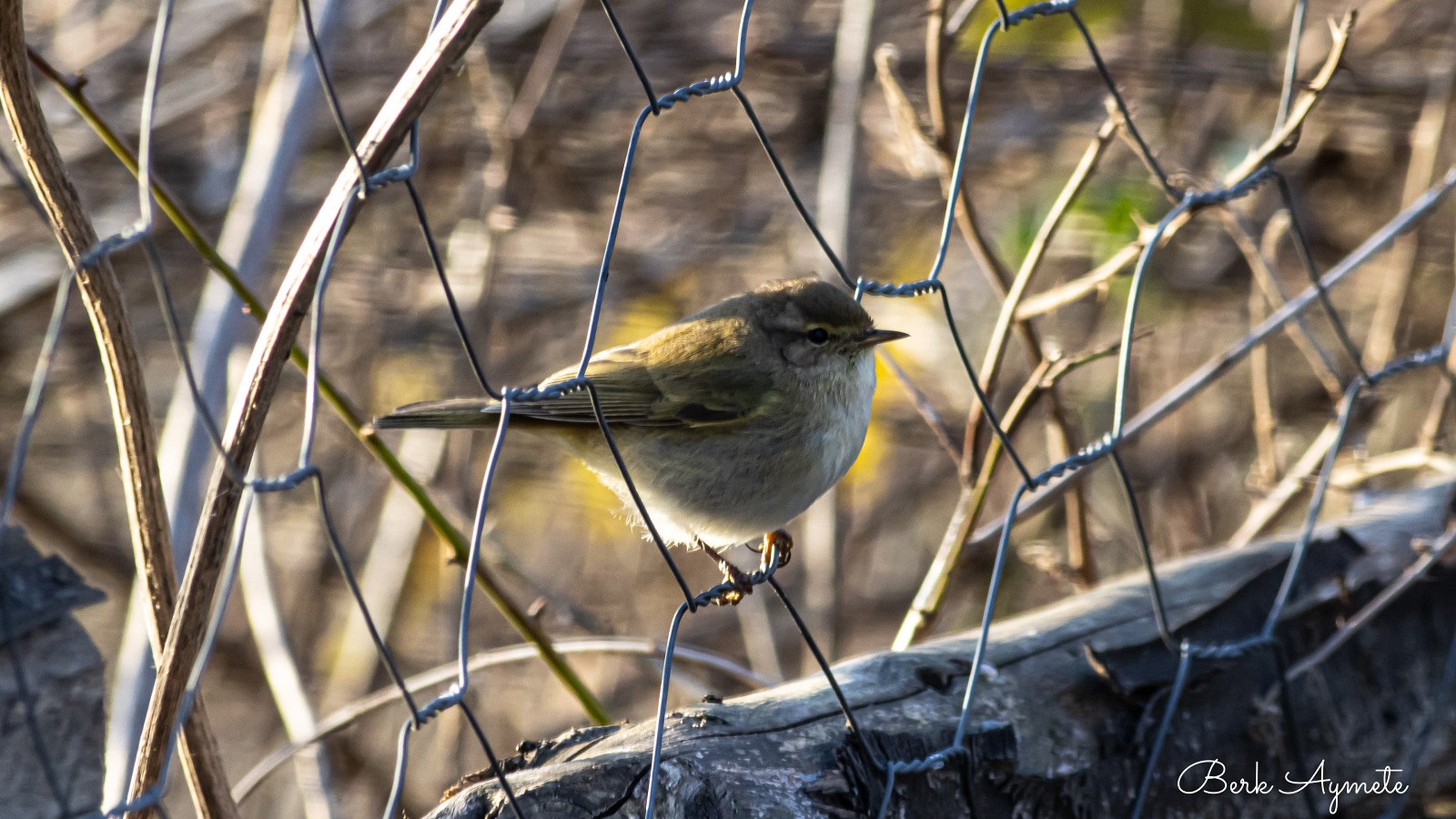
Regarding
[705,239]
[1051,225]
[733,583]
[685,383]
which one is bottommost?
[733,583]

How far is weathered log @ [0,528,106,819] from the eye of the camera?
4.33 feet

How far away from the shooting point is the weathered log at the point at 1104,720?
1.28 metres

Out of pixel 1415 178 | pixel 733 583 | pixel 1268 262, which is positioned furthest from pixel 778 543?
pixel 1415 178

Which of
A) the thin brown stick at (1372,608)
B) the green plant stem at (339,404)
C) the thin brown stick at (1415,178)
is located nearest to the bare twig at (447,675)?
the green plant stem at (339,404)

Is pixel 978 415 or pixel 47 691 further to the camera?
pixel 978 415

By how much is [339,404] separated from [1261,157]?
1638 mm

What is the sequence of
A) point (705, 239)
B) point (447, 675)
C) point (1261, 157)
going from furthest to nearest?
1. point (705, 239)
2. point (1261, 157)
3. point (447, 675)

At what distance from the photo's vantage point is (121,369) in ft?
3.71

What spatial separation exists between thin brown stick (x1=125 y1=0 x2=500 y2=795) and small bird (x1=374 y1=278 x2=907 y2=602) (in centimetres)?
92

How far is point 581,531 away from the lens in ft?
19.3

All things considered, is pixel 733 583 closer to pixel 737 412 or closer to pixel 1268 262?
pixel 737 412

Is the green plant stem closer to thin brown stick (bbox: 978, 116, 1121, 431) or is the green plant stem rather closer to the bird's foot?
the bird's foot

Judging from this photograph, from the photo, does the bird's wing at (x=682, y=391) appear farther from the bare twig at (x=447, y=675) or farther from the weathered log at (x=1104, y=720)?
the weathered log at (x=1104, y=720)

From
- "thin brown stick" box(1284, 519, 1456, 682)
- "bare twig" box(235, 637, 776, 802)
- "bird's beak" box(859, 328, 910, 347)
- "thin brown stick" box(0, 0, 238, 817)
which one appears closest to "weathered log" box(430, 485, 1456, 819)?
"thin brown stick" box(1284, 519, 1456, 682)
